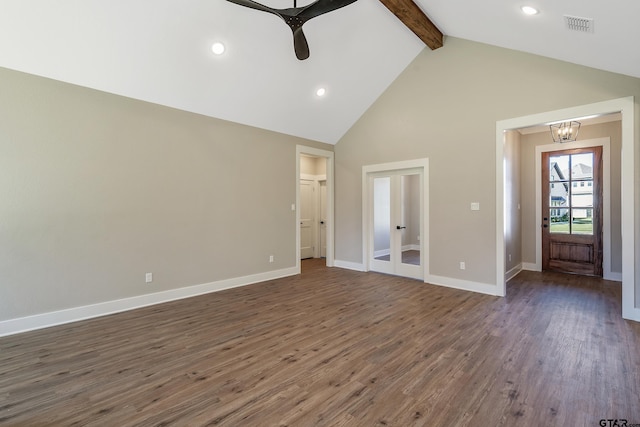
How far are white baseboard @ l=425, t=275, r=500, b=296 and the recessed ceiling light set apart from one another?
479cm

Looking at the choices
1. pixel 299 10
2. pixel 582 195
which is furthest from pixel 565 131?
pixel 299 10

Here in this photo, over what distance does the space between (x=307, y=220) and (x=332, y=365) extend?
565cm

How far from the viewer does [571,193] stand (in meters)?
5.73

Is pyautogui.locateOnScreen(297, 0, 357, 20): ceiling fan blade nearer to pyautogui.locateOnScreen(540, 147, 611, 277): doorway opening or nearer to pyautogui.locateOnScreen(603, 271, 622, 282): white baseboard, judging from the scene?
pyautogui.locateOnScreen(540, 147, 611, 277): doorway opening

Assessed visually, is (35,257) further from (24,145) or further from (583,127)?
(583,127)

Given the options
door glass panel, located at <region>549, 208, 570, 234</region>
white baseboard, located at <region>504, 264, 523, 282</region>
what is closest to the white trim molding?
white baseboard, located at <region>504, 264, 523, 282</region>

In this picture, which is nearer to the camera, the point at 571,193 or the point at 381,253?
the point at 571,193

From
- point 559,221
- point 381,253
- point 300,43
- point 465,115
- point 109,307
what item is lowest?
point 109,307

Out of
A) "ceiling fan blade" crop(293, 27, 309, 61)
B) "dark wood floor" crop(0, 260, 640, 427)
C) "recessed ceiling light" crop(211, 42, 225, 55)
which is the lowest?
"dark wood floor" crop(0, 260, 640, 427)

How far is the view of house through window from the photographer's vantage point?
5586 mm

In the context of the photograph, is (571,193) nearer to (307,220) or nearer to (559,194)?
(559,194)

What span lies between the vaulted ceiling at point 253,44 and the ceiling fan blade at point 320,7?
3.89 feet

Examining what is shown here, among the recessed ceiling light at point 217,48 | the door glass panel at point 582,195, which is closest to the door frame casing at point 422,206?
the door glass panel at point 582,195

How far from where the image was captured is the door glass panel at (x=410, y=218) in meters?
5.46
